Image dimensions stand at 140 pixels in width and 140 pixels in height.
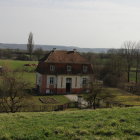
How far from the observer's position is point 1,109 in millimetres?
25359

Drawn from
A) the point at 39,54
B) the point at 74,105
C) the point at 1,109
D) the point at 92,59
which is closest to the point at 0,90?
the point at 1,109

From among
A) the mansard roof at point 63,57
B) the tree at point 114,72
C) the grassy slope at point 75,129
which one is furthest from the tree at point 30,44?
the grassy slope at point 75,129

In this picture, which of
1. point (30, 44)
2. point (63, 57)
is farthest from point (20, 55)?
point (63, 57)

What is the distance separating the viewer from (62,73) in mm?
41406

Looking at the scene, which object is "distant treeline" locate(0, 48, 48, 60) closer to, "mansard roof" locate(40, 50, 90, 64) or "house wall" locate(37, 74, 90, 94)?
"mansard roof" locate(40, 50, 90, 64)

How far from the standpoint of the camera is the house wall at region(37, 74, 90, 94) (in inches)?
1615

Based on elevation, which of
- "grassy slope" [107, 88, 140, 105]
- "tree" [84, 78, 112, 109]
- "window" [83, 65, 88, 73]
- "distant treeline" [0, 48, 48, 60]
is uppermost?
"distant treeline" [0, 48, 48, 60]

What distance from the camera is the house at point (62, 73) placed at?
4100cm

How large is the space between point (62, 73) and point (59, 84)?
1.97 meters

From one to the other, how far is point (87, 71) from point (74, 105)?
13.3 metres

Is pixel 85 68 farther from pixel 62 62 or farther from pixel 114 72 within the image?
pixel 114 72

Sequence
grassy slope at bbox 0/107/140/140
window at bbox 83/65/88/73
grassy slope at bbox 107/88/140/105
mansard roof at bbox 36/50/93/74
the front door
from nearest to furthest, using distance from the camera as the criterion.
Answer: grassy slope at bbox 0/107/140/140, grassy slope at bbox 107/88/140/105, mansard roof at bbox 36/50/93/74, the front door, window at bbox 83/65/88/73

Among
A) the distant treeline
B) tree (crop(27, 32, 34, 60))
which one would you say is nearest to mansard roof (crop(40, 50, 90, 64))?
the distant treeline

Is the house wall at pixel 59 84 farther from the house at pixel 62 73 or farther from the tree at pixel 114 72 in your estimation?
the tree at pixel 114 72
